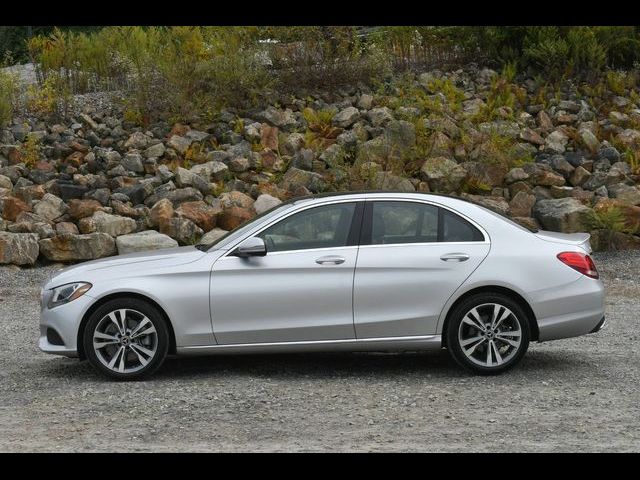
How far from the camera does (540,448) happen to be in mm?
6906

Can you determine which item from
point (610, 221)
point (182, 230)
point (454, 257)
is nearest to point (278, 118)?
point (182, 230)

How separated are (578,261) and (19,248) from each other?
29.4ft

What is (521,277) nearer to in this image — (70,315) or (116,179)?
(70,315)

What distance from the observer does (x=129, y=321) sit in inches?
359

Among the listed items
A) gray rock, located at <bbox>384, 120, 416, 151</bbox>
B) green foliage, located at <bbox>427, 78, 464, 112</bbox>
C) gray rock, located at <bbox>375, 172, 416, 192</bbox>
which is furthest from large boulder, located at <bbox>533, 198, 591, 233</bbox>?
green foliage, located at <bbox>427, 78, 464, 112</bbox>

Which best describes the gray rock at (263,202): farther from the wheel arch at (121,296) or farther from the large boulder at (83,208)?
the wheel arch at (121,296)

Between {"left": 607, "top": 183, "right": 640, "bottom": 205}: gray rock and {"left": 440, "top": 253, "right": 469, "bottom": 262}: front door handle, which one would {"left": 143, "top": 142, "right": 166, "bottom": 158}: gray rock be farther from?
{"left": 440, "top": 253, "right": 469, "bottom": 262}: front door handle

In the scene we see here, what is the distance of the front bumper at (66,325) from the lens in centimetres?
914

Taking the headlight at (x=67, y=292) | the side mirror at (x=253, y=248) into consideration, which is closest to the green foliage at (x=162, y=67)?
the headlight at (x=67, y=292)

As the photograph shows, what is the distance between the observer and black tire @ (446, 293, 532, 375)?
9148 mm

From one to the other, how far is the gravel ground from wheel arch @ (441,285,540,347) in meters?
0.39

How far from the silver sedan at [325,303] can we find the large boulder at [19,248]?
22.3 ft

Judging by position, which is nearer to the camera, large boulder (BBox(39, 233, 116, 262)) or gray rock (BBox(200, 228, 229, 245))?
large boulder (BBox(39, 233, 116, 262))

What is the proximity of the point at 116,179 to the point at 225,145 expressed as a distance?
216 centimetres
